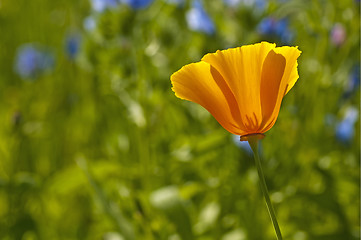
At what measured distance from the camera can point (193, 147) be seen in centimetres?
115

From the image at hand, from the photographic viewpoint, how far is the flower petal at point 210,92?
0.53 meters

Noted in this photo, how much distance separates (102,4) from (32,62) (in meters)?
1.32

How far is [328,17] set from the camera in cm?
137

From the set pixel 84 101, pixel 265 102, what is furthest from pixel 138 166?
pixel 84 101

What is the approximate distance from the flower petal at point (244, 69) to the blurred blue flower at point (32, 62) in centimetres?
208

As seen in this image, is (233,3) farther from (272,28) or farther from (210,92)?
(210,92)

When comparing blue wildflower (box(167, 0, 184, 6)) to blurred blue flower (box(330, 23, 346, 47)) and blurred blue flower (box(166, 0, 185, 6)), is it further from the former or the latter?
blurred blue flower (box(330, 23, 346, 47))

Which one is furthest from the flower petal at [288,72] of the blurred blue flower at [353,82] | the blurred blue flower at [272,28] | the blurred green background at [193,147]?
the blurred blue flower at [353,82]

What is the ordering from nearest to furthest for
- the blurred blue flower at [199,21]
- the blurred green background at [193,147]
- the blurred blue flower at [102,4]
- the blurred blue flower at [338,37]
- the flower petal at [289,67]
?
the flower petal at [289,67] → the blurred green background at [193,147] → the blurred blue flower at [102,4] → the blurred blue flower at [199,21] → the blurred blue flower at [338,37]

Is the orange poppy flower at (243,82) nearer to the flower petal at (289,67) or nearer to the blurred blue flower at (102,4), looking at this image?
the flower petal at (289,67)

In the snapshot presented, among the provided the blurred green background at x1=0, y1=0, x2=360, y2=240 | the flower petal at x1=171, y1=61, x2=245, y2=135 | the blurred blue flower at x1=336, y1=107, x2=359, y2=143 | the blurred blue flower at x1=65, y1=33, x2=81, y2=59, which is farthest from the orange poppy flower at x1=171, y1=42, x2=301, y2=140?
the blurred blue flower at x1=65, y1=33, x2=81, y2=59

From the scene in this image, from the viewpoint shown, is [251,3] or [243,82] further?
[251,3]

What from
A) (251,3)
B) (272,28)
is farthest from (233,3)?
(272,28)

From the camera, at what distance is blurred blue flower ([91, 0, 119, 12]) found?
1.29 metres
